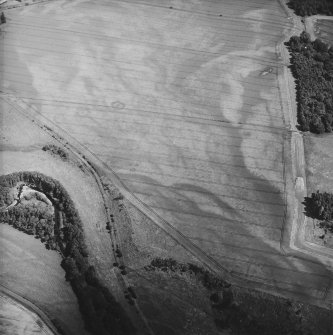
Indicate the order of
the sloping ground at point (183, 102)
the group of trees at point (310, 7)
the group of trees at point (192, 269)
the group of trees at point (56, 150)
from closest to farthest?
the group of trees at point (192, 269) → the sloping ground at point (183, 102) → the group of trees at point (56, 150) → the group of trees at point (310, 7)

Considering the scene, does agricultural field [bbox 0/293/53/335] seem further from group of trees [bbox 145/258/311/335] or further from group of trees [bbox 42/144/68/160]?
group of trees [bbox 42/144/68/160]

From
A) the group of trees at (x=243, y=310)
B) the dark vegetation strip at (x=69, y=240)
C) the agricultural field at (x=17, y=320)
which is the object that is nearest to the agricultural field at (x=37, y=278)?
the agricultural field at (x=17, y=320)

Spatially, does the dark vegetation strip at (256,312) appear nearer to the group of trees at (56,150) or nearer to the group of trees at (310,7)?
the group of trees at (56,150)

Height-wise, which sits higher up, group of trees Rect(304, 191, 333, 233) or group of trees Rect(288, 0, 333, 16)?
group of trees Rect(288, 0, 333, 16)

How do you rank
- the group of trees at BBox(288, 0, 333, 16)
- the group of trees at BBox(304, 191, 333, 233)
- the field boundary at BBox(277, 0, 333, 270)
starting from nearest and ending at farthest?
1. the field boundary at BBox(277, 0, 333, 270)
2. the group of trees at BBox(304, 191, 333, 233)
3. the group of trees at BBox(288, 0, 333, 16)

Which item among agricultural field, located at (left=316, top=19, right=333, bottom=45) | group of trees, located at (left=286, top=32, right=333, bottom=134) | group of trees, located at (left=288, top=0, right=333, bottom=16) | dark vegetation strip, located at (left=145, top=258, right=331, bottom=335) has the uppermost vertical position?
group of trees, located at (left=288, top=0, right=333, bottom=16)

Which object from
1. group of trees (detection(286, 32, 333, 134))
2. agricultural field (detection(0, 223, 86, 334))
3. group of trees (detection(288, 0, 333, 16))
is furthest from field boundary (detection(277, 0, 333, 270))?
group of trees (detection(288, 0, 333, 16))

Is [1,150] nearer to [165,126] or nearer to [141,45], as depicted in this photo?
[165,126]
